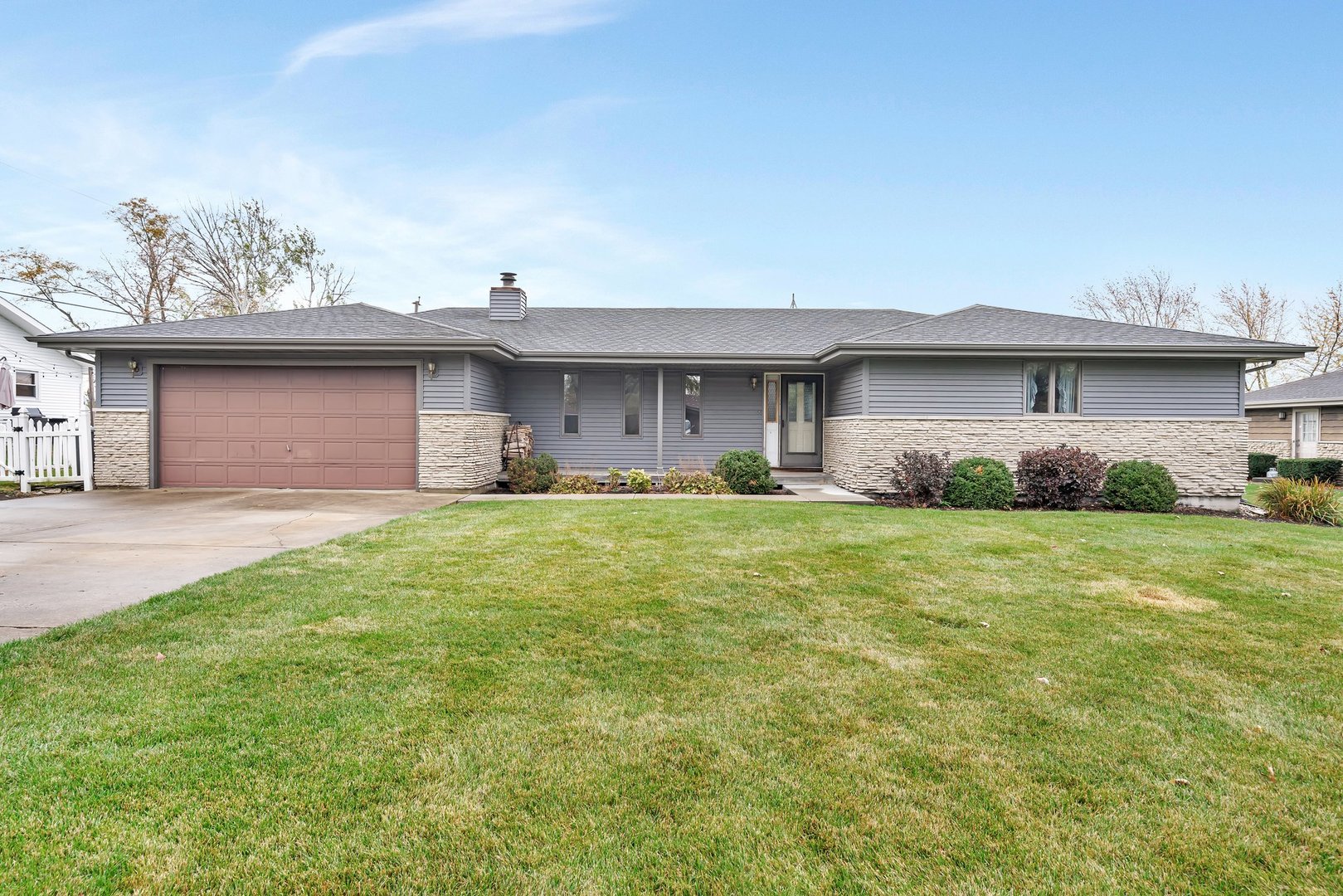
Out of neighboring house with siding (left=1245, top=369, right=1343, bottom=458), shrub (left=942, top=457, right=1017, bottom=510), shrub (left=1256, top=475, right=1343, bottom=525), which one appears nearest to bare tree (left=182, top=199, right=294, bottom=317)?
shrub (left=942, top=457, right=1017, bottom=510)

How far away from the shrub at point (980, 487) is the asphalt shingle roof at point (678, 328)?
4258mm

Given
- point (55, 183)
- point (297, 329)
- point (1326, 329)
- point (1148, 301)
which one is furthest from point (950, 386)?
point (55, 183)

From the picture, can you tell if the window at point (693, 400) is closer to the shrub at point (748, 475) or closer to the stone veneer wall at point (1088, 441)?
the shrub at point (748, 475)

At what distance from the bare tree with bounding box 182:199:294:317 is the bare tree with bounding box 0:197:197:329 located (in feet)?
2.09

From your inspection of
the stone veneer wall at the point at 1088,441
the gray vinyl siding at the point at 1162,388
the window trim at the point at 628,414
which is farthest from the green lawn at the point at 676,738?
the window trim at the point at 628,414

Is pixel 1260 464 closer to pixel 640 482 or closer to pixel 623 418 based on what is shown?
pixel 623 418

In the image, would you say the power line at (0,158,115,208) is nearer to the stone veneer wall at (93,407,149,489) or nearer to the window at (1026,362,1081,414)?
the stone veneer wall at (93,407,149,489)

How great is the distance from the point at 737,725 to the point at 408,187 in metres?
23.2

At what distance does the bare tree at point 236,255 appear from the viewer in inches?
1030

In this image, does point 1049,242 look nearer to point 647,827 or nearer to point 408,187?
point 408,187

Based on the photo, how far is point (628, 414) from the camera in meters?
14.7

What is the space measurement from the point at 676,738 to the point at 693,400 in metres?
12.4

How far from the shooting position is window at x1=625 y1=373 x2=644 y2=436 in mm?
14688

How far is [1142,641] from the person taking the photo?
3916 millimetres
